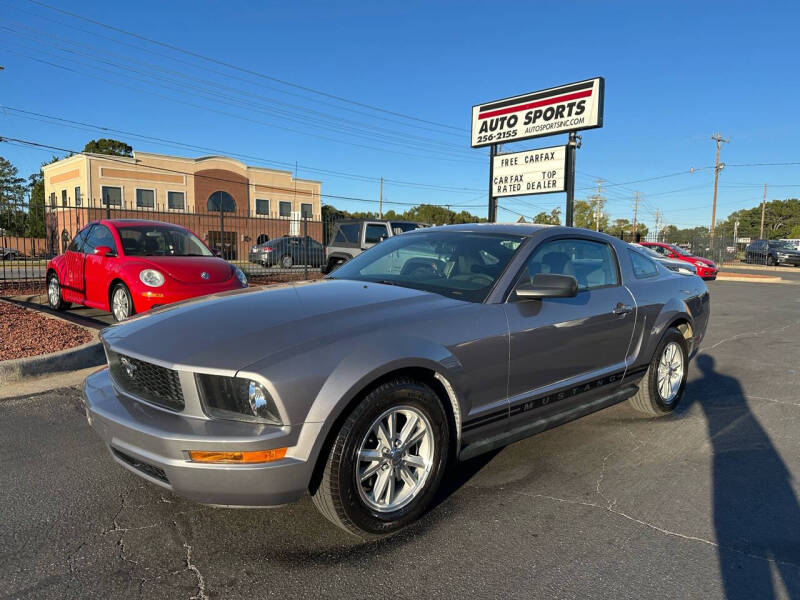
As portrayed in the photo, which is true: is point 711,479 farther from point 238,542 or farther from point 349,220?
point 349,220

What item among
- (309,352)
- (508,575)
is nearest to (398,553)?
(508,575)

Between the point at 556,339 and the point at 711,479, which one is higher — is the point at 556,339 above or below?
above

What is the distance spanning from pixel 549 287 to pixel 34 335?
5.95 metres

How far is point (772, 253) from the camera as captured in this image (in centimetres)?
3666

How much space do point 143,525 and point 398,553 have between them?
1.29 m

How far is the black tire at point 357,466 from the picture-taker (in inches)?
95.0

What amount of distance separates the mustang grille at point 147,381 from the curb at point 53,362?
2954mm

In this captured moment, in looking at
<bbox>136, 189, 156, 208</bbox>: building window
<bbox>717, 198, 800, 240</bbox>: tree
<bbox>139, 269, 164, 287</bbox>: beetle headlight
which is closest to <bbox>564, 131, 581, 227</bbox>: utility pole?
<bbox>139, 269, 164, 287</bbox>: beetle headlight

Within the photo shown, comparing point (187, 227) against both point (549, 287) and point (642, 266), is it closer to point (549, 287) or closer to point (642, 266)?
point (642, 266)

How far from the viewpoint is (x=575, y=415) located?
11.9 ft

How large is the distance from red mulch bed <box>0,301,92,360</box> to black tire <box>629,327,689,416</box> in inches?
220

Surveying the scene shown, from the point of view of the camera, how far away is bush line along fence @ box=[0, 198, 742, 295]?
1423 centimetres

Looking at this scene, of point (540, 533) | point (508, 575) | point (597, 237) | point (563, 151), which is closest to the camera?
point (508, 575)

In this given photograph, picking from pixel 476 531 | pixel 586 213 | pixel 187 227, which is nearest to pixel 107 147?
pixel 187 227
